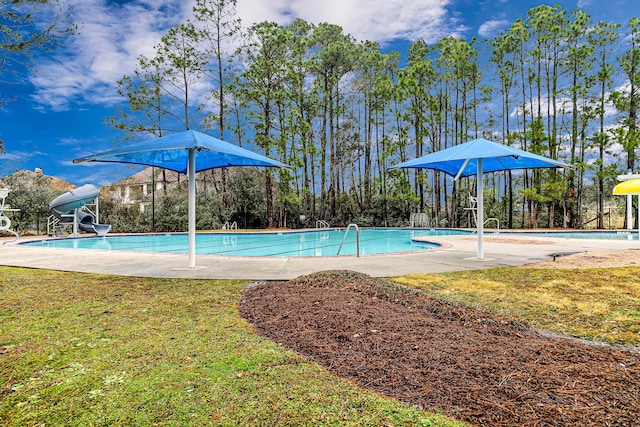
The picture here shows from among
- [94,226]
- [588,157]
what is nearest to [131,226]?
[94,226]

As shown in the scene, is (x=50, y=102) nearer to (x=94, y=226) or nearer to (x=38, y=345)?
(x=94, y=226)

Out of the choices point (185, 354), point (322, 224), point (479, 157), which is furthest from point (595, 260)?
point (322, 224)

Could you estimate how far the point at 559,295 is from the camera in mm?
3783

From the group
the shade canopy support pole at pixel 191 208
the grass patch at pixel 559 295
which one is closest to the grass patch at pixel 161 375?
the grass patch at pixel 559 295

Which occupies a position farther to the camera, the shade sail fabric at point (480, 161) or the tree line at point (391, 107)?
the tree line at point (391, 107)

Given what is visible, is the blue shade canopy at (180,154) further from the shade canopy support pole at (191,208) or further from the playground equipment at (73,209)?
the playground equipment at (73,209)

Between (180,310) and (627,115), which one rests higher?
(627,115)

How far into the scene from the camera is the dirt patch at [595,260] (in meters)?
5.66

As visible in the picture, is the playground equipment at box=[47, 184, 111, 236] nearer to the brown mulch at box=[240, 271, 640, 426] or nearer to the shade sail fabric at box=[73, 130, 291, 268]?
the shade sail fabric at box=[73, 130, 291, 268]

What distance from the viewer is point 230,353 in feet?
7.31

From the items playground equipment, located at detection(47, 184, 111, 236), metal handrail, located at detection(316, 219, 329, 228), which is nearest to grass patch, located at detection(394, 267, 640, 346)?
playground equipment, located at detection(47, 184, 111, 236)

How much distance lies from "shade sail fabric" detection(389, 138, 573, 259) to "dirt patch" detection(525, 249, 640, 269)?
1.21 meters

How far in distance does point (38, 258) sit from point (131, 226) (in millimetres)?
13292

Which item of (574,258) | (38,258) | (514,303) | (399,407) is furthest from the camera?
(38,258)
